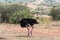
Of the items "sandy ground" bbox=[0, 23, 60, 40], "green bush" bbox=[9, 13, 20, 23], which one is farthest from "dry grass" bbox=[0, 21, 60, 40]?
"green bush" bbox=[9, 13, 20, 23]

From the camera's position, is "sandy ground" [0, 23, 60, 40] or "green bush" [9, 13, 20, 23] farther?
"green bush" [9, 13, 20, 23]

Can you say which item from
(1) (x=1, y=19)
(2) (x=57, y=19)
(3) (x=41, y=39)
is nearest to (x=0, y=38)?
(3) (x=41, y=39)

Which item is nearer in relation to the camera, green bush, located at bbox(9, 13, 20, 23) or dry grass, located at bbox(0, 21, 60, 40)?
dry grass, located at bbox(0, 21, 60, 40)

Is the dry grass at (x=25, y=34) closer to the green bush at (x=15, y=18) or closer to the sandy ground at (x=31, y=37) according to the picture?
the sandy ground at (x=31, y=37)

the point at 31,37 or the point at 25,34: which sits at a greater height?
the point at 31,37

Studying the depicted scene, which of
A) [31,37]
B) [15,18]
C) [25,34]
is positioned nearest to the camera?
[31,37]

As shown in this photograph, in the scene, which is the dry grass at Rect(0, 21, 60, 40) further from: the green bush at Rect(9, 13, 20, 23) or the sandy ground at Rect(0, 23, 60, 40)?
the green bush at Rect(9, 13, 20, 23)

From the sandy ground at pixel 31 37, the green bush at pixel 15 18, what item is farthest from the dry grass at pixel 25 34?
the green bush at pixel 15 18

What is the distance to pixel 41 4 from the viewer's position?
80500mm

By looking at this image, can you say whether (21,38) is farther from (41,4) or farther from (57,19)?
(41,4)

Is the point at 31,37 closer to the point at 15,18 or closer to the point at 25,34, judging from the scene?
the point at 25,34

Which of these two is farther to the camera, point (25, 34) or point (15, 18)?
point (15, 18)

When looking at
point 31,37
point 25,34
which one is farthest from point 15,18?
point 31,37

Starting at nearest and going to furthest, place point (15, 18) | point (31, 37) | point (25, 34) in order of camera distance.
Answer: point (31, 37)
point (25, 34)
point (15, 18)
